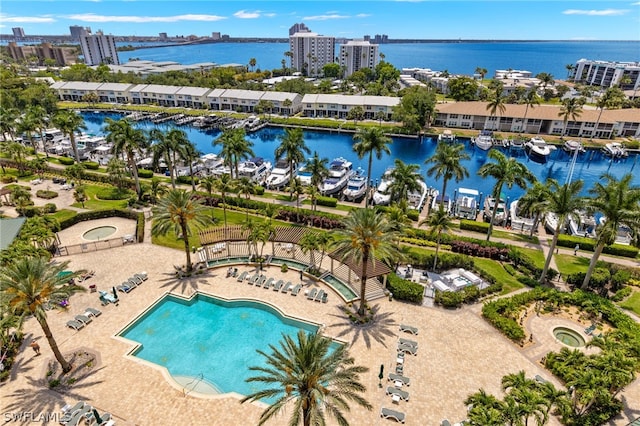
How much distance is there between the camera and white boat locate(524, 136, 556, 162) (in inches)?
3374

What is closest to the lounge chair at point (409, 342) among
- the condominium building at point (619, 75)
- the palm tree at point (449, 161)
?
the palm tree at point (449, 161)

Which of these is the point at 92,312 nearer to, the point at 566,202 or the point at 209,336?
the point at 209,336

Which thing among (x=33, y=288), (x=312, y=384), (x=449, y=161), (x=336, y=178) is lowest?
(x=336, y=178)

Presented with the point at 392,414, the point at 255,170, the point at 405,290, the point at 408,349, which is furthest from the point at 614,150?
the point at 392,414

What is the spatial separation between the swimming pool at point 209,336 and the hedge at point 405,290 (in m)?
8.93

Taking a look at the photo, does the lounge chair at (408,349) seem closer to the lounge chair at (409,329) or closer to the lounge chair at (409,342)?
the lounge chair at (409,342)

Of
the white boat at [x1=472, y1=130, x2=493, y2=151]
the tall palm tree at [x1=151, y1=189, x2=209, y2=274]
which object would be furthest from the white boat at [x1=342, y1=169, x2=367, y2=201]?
the white boat at [x1=472, y1=130, x2=493, y2=151]

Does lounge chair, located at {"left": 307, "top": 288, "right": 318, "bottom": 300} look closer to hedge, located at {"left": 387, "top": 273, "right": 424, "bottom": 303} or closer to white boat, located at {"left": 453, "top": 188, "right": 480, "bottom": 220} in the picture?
hedge, located at {"left": 387, "top": 273, "right": 424, "bottom": 303}

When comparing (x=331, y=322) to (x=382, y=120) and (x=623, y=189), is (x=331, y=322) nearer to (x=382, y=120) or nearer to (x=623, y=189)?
(x=623, y=189)

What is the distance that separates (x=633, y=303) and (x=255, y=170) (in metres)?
58.9

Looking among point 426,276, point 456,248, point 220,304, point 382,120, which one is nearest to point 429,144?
point 382,120

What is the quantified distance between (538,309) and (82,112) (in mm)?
151056

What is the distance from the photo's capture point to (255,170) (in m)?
70.5

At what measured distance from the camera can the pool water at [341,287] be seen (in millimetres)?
35531
